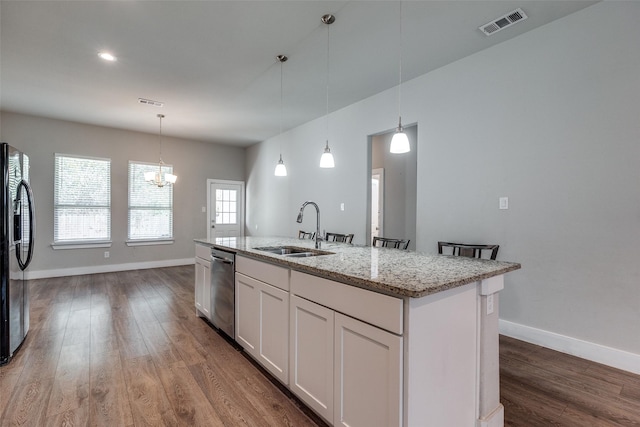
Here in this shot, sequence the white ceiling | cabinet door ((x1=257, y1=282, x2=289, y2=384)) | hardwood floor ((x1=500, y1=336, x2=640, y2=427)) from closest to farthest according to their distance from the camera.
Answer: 1. hardwood floor ((x1=500, y1=336, x2=640, y2=427))
2. cabinet door ((x1=257, y1=282, x2=289, y2=384))
3. the white ceiling

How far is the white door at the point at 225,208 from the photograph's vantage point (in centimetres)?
714

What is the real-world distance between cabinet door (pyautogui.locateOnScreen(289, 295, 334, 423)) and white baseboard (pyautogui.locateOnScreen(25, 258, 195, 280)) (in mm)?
5283

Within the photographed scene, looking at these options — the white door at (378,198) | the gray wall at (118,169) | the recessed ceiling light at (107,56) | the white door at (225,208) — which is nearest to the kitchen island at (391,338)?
the recessed ceiling light at (107,56)

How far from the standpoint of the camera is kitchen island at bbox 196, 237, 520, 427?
1.24 metres

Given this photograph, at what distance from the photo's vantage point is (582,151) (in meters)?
2.47

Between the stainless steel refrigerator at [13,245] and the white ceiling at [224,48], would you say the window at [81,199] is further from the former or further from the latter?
the stainless steel refrigerator at [13,245]

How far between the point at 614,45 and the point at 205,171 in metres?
6.82

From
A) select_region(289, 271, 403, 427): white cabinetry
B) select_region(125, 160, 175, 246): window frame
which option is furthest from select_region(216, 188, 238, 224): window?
select_region(289, 271, 403, 427): white cabinetry

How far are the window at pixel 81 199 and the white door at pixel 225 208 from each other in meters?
1.98

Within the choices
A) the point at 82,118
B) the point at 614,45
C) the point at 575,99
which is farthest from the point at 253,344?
the point at 82,118

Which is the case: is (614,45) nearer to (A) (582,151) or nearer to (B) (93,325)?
(A) (582,151)

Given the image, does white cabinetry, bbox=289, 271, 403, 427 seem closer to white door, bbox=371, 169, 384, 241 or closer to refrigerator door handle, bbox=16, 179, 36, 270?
refrigerator door handle, bbox=16, 179, 36, 270

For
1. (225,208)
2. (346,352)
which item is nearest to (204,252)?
(346,352)

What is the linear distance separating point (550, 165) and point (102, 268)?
23.2 feet
